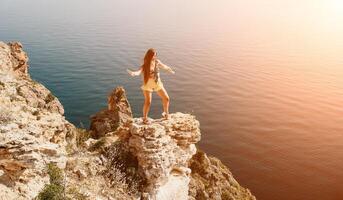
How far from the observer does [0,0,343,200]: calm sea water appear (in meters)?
47.4

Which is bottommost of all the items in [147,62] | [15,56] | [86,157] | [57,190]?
[86,157]

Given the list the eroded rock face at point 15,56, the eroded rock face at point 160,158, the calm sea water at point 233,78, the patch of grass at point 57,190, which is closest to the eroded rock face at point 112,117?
the calm sea water at point 233,78

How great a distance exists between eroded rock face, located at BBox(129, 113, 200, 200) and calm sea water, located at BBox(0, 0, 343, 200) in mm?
7181

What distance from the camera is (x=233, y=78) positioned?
74.9 metres

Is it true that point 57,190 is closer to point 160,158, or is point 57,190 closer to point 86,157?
point 86,157

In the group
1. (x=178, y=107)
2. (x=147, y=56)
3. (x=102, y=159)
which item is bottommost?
(x=178, y=107)

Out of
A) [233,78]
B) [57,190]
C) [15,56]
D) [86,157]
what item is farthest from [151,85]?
[233,78]

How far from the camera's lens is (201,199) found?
65.2 ft

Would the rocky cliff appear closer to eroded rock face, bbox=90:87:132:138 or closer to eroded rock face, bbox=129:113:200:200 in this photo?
eroded rock face, bbox=129:113:200:200

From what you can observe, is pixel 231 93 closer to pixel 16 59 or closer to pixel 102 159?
pixel 16 59

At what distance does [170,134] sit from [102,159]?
3713 millimetres

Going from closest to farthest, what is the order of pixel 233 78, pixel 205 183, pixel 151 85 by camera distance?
pixel 151 85 < pixel 205 183 < pixel 233 78

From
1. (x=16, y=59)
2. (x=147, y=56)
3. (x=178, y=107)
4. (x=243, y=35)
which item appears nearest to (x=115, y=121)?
(x=16, y=59)

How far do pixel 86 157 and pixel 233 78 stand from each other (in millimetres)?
63147
